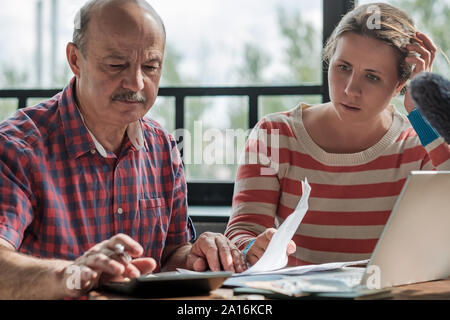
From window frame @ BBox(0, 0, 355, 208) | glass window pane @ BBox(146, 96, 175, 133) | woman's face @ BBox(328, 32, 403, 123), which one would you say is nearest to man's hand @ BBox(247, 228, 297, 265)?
woman's face @ BBox(328, 32, 403, 123)

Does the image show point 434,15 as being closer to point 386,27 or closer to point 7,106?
point 386,27

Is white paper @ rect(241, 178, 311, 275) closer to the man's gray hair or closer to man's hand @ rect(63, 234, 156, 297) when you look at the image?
man's hand @ rect(63, 234, 156, 297)

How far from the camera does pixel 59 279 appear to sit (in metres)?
0.95

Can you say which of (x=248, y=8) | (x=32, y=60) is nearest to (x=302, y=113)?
(x=248, y=8)

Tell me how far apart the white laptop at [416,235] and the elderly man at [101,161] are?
35 centimetres

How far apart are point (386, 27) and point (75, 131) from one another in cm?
88

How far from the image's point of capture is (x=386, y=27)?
162 cm

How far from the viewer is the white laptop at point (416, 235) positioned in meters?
0.91

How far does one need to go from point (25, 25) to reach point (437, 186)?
279 centimetres

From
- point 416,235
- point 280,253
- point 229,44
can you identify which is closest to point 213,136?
point 229,44

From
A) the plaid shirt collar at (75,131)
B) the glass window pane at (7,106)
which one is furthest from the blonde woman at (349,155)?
the glass window pane at (7,106)

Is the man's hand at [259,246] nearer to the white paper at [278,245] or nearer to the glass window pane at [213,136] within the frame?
the white paper at [278,245]

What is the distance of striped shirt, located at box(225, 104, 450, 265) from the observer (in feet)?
5.42
